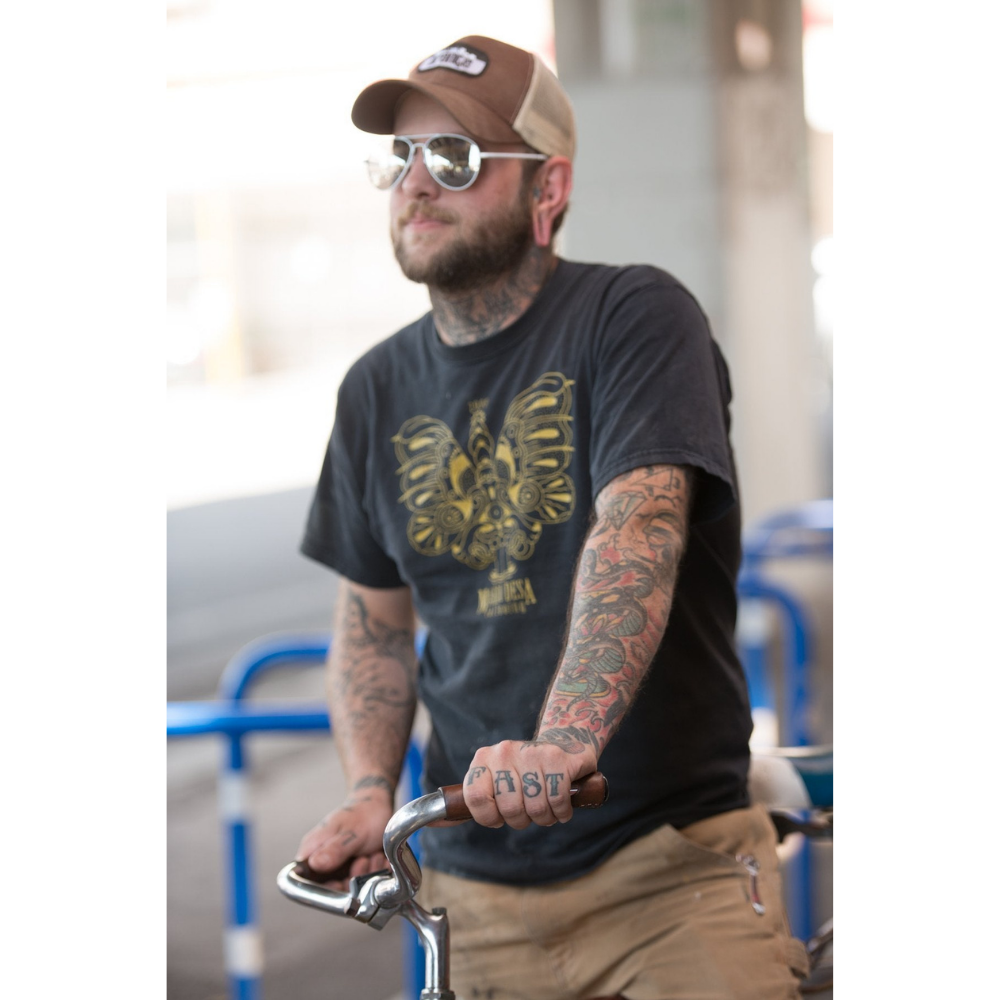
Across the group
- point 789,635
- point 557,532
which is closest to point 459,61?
point 557,532

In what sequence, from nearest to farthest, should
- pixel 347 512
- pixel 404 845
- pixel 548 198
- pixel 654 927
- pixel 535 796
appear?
pixel 535 796
pixel 404 845
pixel 654 927
pixel 548 198
pixel 347 512

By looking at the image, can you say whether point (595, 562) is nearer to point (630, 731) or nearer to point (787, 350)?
point (630, 731)

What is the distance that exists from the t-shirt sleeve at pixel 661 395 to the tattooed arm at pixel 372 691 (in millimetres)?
709

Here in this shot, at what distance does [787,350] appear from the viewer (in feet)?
25.2

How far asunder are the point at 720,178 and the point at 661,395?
4.99 metres

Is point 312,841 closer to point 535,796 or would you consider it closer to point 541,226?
point 535,796

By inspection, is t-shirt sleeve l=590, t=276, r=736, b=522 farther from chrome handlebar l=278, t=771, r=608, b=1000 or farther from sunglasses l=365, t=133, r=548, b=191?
chrome handlebar l=278, t=771, r=608, b=1000

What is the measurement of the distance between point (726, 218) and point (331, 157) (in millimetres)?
15768

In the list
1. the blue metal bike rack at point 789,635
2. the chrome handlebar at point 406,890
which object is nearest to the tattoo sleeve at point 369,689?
the chrome handlebar at point 406,890

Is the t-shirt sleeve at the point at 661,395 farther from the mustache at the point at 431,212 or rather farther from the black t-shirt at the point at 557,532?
the mustache at the point at 431,212

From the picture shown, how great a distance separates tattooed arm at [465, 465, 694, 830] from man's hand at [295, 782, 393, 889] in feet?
1.83

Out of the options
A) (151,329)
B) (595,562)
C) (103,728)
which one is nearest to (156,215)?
(151,329)

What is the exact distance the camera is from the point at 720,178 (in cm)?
667

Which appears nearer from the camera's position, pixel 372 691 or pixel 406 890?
pixel 406 890
